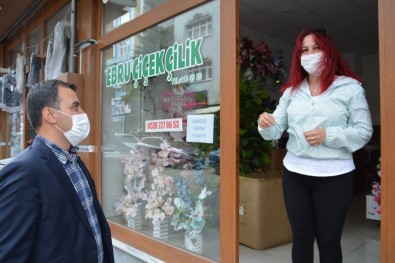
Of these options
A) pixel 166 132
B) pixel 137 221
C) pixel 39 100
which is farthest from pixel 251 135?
pixel 39 100

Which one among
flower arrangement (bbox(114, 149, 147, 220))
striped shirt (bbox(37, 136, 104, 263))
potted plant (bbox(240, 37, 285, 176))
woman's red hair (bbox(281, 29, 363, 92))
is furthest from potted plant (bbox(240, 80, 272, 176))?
striped shirt (bbox(37, 136, 104, 263))

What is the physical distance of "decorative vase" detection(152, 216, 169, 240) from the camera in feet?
8.97

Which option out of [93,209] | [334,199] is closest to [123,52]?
[93,209]

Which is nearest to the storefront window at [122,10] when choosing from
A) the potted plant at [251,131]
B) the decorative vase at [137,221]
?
the potted plant at [251,131]

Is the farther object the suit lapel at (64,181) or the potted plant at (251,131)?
the potted plant at (251,131)

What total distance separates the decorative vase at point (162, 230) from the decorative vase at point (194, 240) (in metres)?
0.25

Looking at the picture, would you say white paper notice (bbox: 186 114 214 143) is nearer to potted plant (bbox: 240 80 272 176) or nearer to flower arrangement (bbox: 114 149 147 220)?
flower arrangement (bbox: 114 149 147 220)

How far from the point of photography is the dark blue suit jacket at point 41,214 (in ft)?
3.69

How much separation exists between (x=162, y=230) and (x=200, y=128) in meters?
0.96

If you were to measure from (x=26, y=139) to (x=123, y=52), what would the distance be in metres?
3.26

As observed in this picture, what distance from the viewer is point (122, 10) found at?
3.39 metres

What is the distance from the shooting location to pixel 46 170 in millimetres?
1256

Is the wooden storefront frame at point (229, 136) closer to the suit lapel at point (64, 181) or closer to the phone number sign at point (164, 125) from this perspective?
the phone number sign at point (164, 125)

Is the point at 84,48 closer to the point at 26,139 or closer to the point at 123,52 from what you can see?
the point at 123,52
